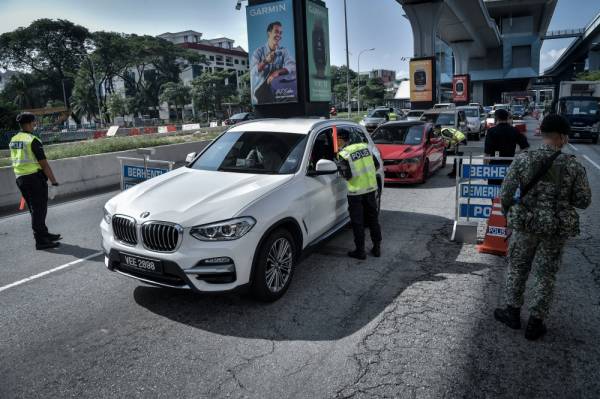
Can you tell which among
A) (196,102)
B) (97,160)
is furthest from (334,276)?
(196,102)

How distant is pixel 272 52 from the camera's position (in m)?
16.2

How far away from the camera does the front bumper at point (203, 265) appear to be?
4035mm

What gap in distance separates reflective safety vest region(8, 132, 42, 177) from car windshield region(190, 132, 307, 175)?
8.82 feet

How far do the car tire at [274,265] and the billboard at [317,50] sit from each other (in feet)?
40.6

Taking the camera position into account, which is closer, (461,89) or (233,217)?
(233,217)

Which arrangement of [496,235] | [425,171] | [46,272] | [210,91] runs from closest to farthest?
1. [46,272]
2. [496,235]
3. [425,171]
4. [210,91]

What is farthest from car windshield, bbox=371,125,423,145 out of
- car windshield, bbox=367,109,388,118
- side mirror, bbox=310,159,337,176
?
car windshield, bbox=367,109,388,118

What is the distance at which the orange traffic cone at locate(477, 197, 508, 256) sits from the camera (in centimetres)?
610

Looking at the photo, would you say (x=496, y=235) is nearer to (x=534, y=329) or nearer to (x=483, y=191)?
(x=483, y=191)

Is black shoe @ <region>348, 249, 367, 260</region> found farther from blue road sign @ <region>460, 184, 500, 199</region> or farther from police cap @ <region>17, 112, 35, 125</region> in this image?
police cap @ <region>17, 112, 35, 125</region>

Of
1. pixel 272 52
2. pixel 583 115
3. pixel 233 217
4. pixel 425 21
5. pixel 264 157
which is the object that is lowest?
pixel 233 217

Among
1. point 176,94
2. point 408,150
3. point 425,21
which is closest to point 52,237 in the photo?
point 408,150

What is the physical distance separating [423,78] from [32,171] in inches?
1252

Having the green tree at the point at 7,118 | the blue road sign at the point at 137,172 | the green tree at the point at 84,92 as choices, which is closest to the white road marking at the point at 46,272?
the blue road sign at the point at 137,172
